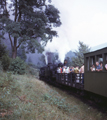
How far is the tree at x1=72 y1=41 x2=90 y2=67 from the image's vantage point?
1215 inches

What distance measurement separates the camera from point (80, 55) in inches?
1236

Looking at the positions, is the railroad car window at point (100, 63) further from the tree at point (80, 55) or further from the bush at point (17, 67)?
the tree at point (80, 55)

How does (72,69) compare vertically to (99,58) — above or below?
below

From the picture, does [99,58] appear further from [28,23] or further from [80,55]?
[80,55]

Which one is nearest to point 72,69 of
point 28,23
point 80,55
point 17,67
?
point 17,67

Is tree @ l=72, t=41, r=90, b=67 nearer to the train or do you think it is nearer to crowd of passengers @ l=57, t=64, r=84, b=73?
crowd of passengers @ l=57, t=64, r=84, b=73

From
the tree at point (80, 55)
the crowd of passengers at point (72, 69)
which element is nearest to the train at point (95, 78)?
the crowd of passengers at point (72, 69)

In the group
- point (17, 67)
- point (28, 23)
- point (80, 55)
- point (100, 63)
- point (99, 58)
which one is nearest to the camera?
point (100, 63)

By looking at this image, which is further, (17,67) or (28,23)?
(28,23)

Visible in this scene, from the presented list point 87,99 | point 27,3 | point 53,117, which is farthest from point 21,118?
point 27,3

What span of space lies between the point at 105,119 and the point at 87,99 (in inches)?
129

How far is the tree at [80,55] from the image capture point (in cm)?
3087

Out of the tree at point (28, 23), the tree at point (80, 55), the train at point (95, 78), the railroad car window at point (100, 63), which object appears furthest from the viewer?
the tree at point (80, 55)

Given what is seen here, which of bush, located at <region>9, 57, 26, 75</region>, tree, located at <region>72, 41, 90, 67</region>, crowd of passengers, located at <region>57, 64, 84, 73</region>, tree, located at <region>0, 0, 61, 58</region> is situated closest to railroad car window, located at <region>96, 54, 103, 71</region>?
crowd of passengers, located at <region>57, 64, 84, 73</region>
